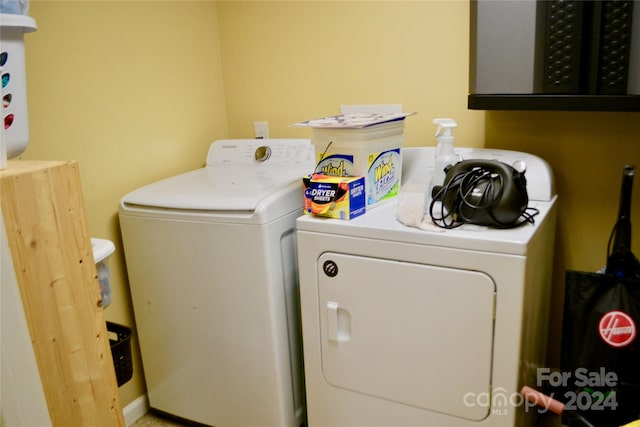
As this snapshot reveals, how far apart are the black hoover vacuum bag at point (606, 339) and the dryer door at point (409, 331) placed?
10.9 inches

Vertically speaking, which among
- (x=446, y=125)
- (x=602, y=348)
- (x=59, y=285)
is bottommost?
(x=602, y=348)

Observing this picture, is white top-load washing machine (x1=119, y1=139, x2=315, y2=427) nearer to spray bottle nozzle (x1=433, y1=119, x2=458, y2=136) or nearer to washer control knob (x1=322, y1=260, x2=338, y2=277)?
washer control knob (x1=322, y1=260, x2=338, y2=277)

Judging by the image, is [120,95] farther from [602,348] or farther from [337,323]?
[602,348]

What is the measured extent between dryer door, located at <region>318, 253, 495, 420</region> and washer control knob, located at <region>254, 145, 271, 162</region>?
2.36 feet

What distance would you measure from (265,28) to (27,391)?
1654 millimetres

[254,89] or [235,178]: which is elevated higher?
[254,89]

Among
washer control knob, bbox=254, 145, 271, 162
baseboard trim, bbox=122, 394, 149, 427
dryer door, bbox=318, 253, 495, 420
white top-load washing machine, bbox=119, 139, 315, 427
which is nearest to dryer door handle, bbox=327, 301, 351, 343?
dryer door, bbox=318, 253, 495, 420

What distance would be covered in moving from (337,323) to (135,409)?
102cm

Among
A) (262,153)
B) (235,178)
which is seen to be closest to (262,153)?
(262,153)

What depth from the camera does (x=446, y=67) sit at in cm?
174

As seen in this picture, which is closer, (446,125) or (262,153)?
(446,125)

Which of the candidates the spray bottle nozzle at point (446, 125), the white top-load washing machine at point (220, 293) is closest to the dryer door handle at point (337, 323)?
the white top-load washing machine at point (220, 293)

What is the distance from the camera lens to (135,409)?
1.89 m

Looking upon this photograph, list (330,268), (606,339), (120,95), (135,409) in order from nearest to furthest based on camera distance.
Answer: (606,339)
(330,268)
(120,95)
(135,409)
